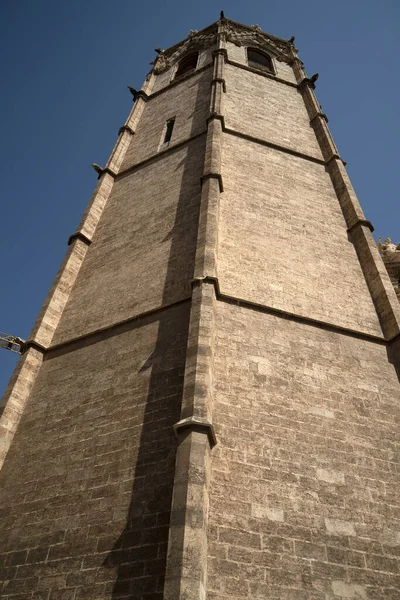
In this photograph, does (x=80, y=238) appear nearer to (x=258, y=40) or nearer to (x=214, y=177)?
(x=214, y=177)

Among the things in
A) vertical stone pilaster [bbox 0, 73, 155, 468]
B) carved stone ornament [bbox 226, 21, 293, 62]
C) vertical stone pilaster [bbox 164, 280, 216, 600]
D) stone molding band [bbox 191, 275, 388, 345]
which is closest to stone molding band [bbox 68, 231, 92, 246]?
vertical stone pilaster [bbox 0, 73, 155, 468]

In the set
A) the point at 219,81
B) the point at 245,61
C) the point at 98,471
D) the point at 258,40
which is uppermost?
the point at 258,40

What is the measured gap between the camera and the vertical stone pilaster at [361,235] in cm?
972

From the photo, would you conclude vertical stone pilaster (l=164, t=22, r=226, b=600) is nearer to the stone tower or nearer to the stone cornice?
the stone tower

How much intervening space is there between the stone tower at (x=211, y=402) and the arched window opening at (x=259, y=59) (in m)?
9.48

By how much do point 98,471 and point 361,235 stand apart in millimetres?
8170

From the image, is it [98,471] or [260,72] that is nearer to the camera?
[98,471]

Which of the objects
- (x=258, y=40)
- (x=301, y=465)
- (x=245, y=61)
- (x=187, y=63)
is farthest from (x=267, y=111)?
(x=301, y=465)

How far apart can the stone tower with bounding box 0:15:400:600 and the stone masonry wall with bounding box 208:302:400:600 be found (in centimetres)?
2

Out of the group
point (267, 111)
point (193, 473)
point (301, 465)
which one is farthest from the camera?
point (267, 111)

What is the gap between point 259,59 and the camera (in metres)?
22.1

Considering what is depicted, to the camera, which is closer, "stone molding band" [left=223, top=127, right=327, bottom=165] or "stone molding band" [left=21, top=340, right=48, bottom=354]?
"stone molding band" [left=21, top=340, right=48, bottom=354]

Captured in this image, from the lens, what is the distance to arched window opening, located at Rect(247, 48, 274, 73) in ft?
69.6

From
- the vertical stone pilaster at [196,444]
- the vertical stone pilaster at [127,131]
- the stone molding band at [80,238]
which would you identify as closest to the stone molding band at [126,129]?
the vertical stone pilaster at [127,131]
